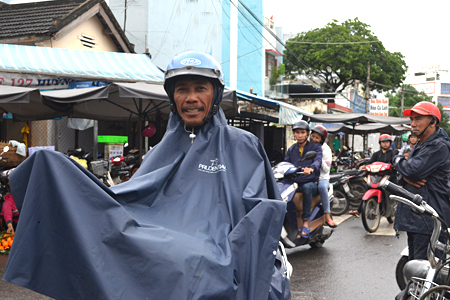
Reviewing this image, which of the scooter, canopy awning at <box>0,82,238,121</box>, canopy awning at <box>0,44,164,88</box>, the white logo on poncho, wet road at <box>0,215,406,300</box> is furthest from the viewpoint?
canopy awning at <box>0,44,164,88</box>

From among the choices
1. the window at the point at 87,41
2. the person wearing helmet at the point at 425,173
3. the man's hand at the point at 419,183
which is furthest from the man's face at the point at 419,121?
the window at the point at 87,41

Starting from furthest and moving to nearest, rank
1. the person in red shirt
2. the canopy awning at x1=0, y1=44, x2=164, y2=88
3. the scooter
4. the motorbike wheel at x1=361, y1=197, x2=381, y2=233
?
the canopy awning at x1=0, y1=44, x2=164, y2=88 → the motorbike wheel at x1=361, y1=197, x2=381, y2=233 → the person in red shirt → the scooter

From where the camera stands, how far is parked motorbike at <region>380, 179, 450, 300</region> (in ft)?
11.0

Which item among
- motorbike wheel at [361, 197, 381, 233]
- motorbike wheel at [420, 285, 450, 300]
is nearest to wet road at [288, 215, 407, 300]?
motorbike wheel at [361, 197, 381, 233]

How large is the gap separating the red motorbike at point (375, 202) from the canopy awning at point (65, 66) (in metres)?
5.48

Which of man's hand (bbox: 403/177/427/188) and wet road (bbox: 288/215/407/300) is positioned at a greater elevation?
man's hand (bbox: 403/177/427/188)

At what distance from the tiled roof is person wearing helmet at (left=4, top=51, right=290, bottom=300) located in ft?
42.5

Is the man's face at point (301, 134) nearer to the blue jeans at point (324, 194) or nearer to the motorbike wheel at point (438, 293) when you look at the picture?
the blue jeans at point (324, 194)

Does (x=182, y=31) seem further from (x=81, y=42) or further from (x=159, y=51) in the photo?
(x=81, y=42)

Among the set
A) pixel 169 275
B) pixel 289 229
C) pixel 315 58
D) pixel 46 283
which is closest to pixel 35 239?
pixel 46 283

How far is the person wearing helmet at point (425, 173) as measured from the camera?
14.2 feet

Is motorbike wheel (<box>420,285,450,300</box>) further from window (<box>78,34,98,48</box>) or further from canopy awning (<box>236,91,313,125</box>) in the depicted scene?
window (<box>78,34,98,48</box>)

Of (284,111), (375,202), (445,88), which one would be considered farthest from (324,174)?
(445,88)

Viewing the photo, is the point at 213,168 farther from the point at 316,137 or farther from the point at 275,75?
the point at 275,75
